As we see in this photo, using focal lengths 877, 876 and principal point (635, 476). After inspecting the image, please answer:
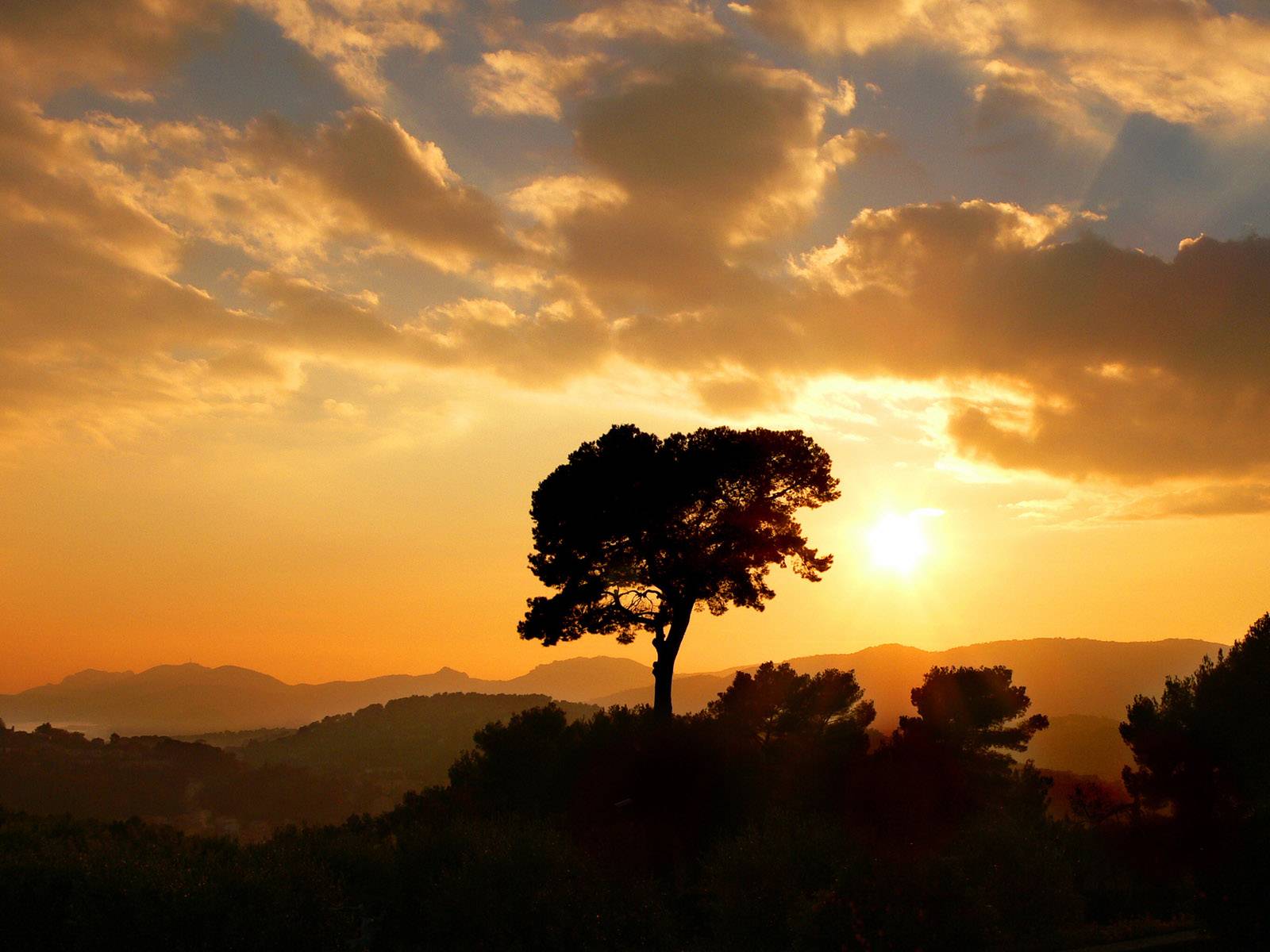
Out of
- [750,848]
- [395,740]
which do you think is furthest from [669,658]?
[395,740]

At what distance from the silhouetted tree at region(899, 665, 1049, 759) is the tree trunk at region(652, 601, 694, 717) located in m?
14.1

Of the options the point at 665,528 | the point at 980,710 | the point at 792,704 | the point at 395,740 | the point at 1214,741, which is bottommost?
the point at 395,740

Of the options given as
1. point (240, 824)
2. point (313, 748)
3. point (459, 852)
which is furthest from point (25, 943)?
point (313, 748)

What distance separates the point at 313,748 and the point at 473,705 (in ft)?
114

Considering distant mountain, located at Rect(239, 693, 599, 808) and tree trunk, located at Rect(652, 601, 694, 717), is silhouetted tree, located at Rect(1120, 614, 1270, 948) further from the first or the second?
distant mountain, located at Rect(239, 693, 599, 808)

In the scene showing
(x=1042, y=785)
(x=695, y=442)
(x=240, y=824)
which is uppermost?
(x=695, y=442)

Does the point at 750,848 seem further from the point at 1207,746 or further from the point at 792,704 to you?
the point at 1207,746

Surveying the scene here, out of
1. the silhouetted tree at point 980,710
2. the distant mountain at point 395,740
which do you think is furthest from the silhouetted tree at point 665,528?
the distant mountain at point 395,740

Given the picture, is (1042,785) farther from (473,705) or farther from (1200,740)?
(473,705)

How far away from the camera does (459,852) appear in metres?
23.1

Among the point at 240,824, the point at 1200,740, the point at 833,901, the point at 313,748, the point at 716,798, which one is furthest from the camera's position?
the point at 313,748

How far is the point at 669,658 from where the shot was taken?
36.8 metres

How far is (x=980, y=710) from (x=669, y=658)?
18.9 metres

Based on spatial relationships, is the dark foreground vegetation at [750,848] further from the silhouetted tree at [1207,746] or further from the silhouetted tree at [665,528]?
the silhouetted tree at [665,528]
